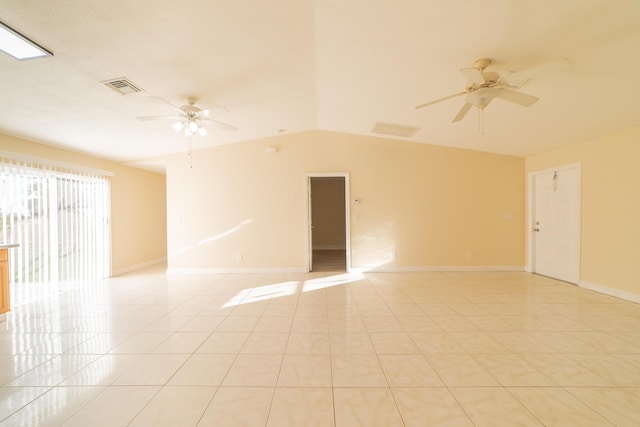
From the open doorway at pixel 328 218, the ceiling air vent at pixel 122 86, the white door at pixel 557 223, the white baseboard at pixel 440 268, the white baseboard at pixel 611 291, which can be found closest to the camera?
the ceiling air vent at pixel 122 86

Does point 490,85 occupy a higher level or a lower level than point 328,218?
higher

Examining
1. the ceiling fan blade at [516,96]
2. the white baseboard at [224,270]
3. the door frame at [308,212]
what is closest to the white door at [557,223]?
the ceiling fan blade at [516,96]

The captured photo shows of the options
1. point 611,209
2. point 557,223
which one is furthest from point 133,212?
point 611,209

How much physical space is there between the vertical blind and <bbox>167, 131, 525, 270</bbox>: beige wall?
1373 millimetres

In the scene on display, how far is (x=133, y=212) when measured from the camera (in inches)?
240

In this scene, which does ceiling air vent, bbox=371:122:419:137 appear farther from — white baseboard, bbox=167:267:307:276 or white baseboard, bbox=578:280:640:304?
white baseboard, bbox=578:280:640:304

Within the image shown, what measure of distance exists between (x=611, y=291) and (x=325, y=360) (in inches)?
179

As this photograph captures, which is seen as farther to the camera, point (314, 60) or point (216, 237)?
point (216, 237)

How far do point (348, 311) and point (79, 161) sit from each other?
223 inches

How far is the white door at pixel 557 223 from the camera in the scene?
169 inches

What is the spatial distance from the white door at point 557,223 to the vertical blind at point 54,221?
8847mm

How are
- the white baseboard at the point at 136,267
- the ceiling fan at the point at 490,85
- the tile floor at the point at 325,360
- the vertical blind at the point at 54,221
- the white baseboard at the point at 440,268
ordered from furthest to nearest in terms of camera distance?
the white baseboard at the point at 136,267, the white baseboard at the point at 440,268, the vertical blind at the point at 54,221, the ceiling fan at the point at 490,85, the tile floor at the point at 325,360

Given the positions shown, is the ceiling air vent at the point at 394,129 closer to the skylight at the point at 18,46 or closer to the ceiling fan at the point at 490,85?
the ceiling fan at the point at 490,85

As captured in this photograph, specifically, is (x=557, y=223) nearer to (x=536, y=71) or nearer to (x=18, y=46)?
(x=536, y=71)
